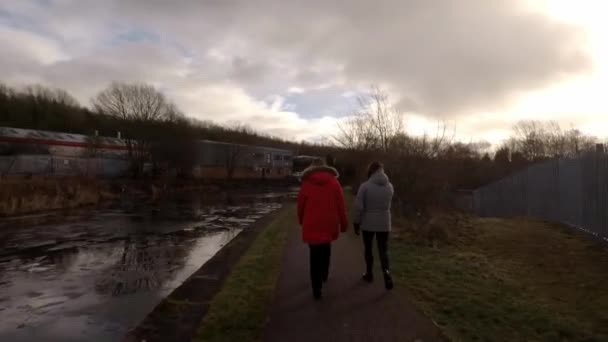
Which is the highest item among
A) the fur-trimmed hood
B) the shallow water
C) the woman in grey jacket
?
the fur-trimmed hood

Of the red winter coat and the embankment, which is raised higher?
the red winter coat

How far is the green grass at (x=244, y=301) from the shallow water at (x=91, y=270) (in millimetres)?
1041

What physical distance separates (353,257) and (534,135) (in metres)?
60.7

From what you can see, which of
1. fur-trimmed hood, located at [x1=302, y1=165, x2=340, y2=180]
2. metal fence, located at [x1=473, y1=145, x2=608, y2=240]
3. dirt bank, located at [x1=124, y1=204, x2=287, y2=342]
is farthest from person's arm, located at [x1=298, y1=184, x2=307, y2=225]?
metal fence, located at [x1=473, y1=145, x2=608, y2=240]

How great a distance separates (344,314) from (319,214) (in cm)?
120

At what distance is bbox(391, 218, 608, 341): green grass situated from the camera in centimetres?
450

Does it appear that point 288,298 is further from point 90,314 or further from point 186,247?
point 186,247

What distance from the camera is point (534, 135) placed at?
2387 inches

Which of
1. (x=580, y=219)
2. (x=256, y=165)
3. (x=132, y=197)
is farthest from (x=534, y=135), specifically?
(x=580, y=219)

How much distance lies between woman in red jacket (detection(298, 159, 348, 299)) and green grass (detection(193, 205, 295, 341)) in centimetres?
83

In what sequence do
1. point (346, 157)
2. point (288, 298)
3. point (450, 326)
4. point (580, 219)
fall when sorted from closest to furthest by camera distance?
point (450, 326)
point (288, 298)
point (580, 219)
point (346, 157)

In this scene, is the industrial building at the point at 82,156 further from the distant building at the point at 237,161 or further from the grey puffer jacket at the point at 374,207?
the grey puffer jacket at the point at 374,207

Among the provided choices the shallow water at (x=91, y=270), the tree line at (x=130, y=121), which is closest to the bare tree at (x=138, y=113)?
the tree line at (x=130, y=121)

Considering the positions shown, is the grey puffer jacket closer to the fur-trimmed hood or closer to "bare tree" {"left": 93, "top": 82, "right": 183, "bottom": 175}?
the fur-trimmed hood
